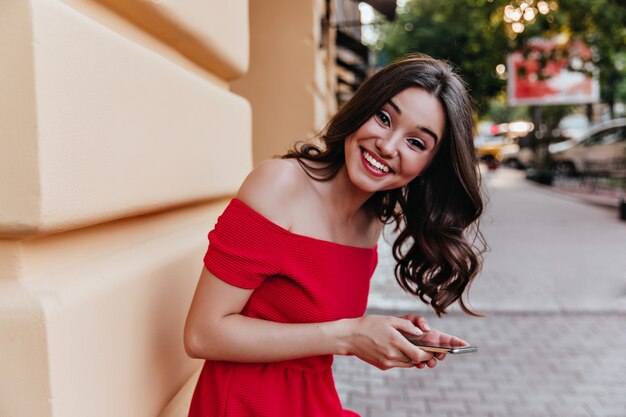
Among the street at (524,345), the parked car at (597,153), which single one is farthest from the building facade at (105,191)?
the parked car at (597,153)

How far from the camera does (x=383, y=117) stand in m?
1.78

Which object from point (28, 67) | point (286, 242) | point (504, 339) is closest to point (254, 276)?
point (286, 242)

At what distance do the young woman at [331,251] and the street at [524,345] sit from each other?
27.4 inches

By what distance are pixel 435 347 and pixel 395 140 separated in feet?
1.90

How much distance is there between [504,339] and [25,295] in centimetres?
475

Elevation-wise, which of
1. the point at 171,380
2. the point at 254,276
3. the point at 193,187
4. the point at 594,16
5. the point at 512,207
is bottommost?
the point at 512,207

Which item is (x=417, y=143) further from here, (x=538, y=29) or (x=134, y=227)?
(x=538, y=29)

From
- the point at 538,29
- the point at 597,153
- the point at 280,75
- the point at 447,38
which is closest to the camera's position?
the point at 280,75

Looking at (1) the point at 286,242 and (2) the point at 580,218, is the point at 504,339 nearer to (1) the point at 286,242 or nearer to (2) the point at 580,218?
(1) the point at 286,242

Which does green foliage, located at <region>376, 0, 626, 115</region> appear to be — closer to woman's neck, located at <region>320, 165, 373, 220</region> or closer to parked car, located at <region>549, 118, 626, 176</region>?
parked car, located at <region>549, 118, 626, 176</region>

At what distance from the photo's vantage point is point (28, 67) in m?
1.00

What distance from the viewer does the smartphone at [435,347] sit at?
146cm

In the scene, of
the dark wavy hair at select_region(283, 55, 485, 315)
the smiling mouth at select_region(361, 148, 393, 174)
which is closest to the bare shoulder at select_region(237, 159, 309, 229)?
the dark wavy hair at select_region(283, 55, 485, 315)

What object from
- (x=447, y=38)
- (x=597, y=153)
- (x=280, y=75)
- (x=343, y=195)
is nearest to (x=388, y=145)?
(x=343, y=195)
